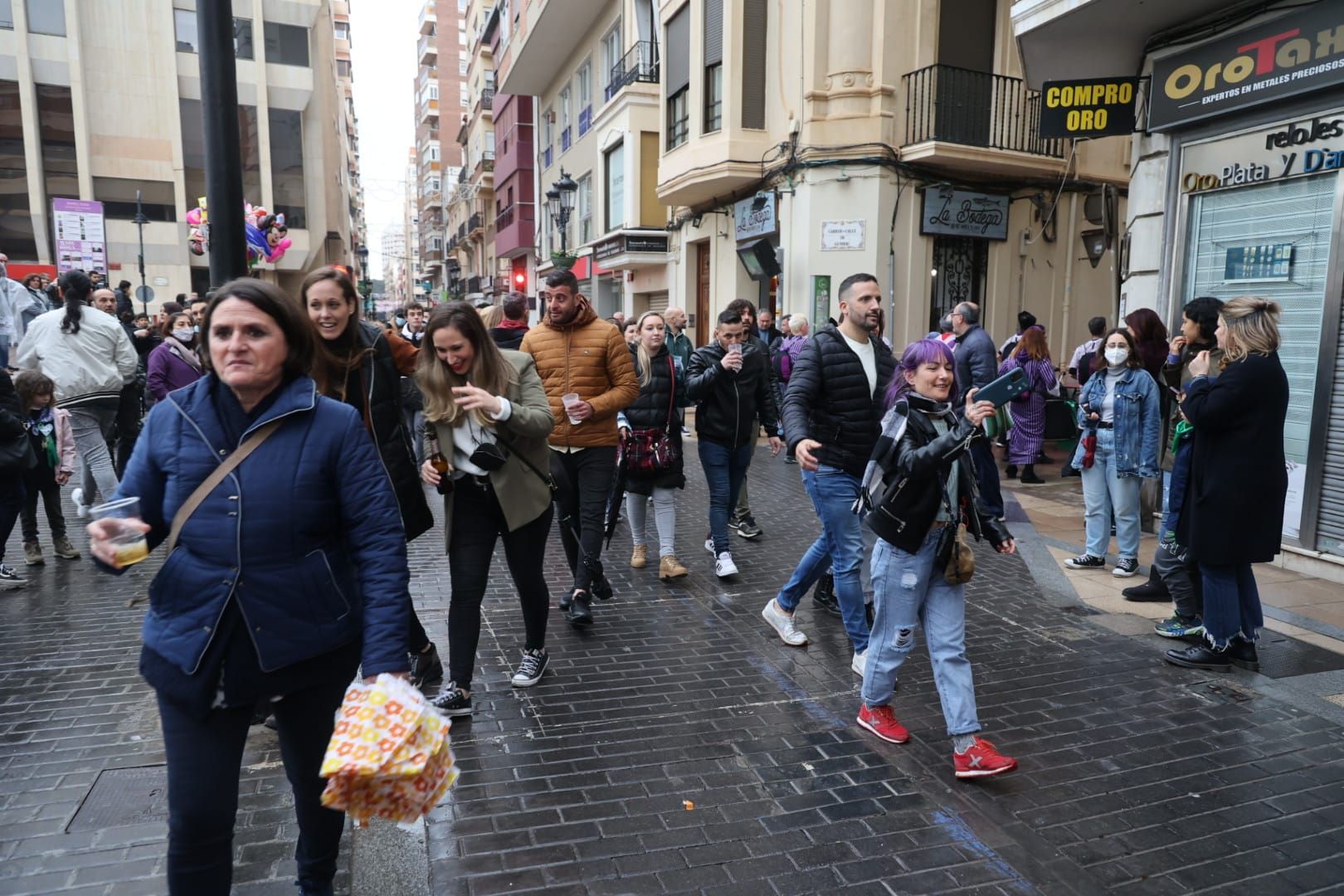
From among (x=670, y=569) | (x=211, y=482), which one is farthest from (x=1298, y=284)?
(x=211, y=482)

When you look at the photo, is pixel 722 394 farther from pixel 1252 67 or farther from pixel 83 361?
pixel 83 361

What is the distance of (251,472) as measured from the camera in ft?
7.48

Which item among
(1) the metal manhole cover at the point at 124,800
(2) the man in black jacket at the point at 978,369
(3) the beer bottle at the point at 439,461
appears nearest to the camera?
(1) the metal manhole cover at the point at 124,800

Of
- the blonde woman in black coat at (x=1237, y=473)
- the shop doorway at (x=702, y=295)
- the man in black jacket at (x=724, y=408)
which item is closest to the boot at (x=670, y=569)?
the man in black jacket at (x=724, y=408)

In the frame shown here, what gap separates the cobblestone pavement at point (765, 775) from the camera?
3018 millimetres

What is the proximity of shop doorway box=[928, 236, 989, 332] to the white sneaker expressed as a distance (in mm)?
11372

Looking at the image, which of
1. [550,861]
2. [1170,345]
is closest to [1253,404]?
[1170,345]

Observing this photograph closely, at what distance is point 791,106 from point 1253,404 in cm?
1217

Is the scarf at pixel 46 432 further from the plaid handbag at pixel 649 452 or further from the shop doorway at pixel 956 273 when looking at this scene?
the shop doorway at pixel 956 273

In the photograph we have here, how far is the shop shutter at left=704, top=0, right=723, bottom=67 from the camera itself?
54.7ft

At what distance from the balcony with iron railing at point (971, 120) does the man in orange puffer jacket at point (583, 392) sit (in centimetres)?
1056

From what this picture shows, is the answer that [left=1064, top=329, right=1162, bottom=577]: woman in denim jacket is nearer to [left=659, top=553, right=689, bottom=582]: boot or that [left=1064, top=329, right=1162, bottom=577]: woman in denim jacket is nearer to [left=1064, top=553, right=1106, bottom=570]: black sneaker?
[left=1064, top=553, right=1106, bottom=570]: black sneaker

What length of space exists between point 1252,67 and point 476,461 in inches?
266

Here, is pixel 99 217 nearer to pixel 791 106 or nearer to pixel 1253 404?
pixel 791 106
